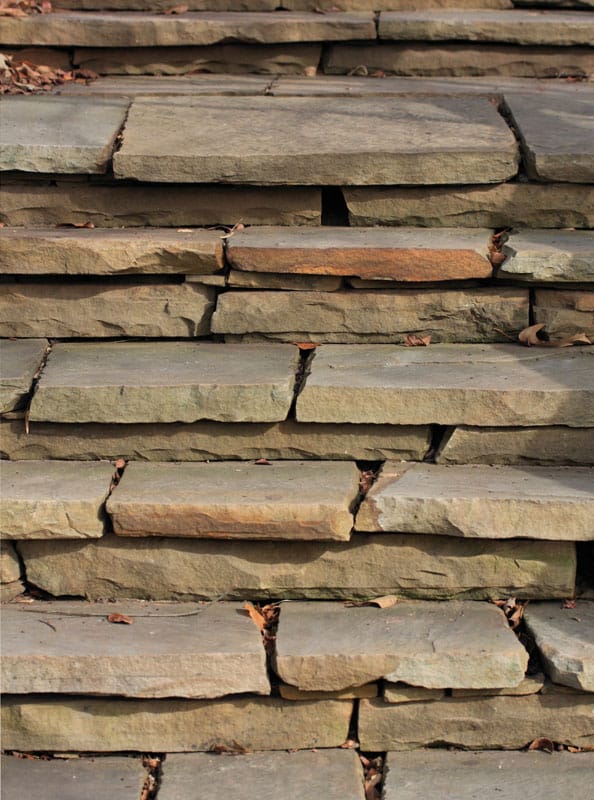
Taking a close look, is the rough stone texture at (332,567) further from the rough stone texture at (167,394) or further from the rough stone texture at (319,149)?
the rough stone texture at (319,149)

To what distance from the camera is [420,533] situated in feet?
9.55

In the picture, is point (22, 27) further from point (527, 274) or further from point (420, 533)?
point (420, 533)

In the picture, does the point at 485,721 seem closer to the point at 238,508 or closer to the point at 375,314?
the point at 238,508

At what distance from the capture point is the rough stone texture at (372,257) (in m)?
3.22

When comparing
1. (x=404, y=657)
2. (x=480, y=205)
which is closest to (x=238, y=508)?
(x=404, y=657)

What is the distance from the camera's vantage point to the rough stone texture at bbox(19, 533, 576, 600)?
2936 millimetres

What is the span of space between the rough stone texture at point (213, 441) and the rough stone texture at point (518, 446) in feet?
0.30

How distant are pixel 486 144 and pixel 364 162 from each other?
1.30ft

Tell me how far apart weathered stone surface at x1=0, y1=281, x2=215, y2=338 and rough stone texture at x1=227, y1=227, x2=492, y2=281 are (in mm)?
213

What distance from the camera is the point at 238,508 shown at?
9.36 ft

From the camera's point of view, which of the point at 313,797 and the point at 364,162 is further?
the point at 364,162

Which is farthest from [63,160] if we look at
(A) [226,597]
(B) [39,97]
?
(A) [226,597]

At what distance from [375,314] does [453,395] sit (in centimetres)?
44

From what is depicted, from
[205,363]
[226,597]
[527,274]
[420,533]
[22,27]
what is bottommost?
[226,597]
